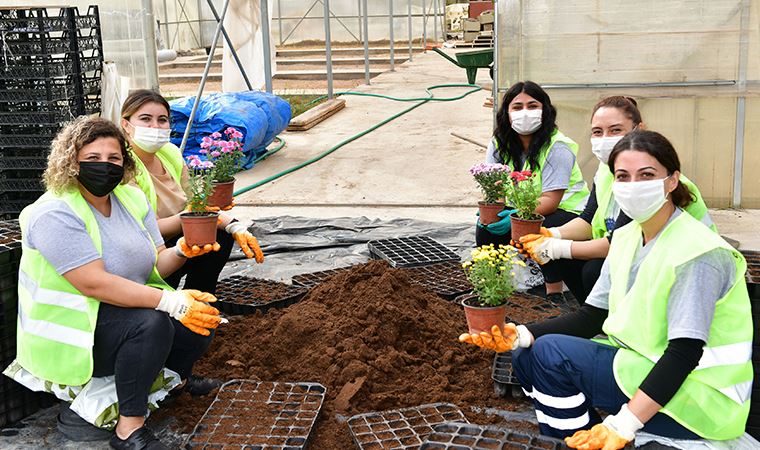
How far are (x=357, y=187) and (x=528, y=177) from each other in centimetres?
→ 376

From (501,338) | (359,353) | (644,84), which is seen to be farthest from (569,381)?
(644,84)

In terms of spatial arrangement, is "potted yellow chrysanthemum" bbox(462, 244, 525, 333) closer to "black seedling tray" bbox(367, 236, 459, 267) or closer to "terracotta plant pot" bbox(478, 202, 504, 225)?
Result: "terracotta plant pot" bbox(478, 202, 504, 225)

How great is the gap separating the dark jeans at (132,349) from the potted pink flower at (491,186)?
183 cm

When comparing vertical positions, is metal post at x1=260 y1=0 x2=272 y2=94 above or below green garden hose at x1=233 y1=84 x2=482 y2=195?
above

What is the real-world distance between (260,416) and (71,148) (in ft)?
3.69

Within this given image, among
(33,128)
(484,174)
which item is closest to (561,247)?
(484,174)

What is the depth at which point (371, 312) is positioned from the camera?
3.66 meters

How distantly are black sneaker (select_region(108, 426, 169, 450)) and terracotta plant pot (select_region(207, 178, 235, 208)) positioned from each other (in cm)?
144

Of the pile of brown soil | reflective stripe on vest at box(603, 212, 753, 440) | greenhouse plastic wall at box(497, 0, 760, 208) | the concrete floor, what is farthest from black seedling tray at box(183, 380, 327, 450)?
greenhouse plastic wall at box(497, 0, 760, 208)

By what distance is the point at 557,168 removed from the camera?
431 cm

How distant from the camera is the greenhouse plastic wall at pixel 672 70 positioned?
6.25 metres

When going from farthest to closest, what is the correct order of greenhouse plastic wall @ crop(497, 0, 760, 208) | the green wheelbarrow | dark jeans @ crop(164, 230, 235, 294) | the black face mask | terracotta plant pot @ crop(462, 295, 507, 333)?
the green wheelbarrow → greenhouse plastic wall @ crop(497, 0, 760, 208) → dark jeans @ crop(164, 230, 235, 294) → the black face mask → terracotta plant pot @ crop(462, 295, 507, 333)

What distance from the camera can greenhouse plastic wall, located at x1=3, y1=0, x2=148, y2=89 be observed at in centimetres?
693

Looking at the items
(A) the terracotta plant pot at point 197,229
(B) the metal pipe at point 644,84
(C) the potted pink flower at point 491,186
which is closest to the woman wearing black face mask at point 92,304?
(A) the terracotta plant pot at point 197,229
